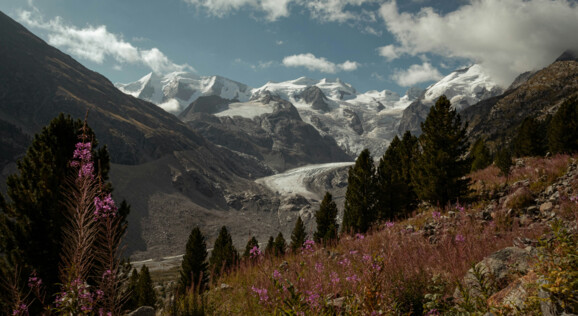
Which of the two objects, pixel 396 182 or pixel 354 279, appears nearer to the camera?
pixel 354 279

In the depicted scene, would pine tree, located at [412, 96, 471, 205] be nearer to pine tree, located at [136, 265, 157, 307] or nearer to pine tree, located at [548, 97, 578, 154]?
pine tree, located at [548, 97, 578, 154]

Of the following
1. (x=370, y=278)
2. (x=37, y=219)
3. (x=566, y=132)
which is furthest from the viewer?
(x=566, y=132)

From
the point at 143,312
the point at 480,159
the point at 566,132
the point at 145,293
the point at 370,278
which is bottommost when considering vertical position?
the point at 145,293

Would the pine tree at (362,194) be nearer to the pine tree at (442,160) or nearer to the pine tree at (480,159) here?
the pine tree at (442,160)

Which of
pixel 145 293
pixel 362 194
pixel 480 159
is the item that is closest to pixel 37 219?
pixel 145 293

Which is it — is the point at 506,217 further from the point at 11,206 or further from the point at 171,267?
the point at 171,267

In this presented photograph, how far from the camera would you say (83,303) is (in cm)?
349

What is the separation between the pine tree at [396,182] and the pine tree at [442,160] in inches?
320

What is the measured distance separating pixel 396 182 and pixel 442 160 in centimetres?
1271

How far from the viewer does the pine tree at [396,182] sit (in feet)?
100

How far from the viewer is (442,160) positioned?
19.7m

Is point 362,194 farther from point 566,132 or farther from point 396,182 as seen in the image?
point 566,132

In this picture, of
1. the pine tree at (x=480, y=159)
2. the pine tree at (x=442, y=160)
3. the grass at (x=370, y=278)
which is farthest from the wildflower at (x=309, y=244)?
the pine tree at (x=480, y=159)

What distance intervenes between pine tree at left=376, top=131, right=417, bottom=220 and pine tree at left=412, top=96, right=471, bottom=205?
814 cm
